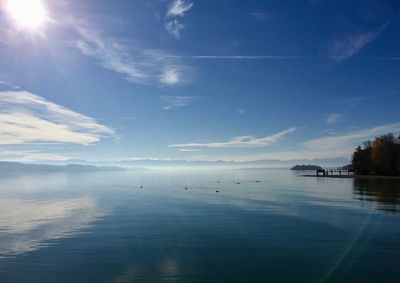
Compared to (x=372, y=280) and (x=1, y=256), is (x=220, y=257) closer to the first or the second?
(x=372, y=280)

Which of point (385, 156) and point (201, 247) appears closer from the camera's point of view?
point (201, 247)

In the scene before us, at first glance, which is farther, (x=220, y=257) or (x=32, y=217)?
(x=32, y=217)

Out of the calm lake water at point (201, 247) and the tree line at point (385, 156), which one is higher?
the tree line at point (385, 156)

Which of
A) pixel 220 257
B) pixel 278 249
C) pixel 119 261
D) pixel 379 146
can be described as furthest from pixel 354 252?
pixel 379 146

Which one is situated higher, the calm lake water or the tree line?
the tree line

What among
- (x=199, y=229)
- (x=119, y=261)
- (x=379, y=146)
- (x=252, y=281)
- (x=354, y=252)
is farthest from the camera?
(x=379, y=146)

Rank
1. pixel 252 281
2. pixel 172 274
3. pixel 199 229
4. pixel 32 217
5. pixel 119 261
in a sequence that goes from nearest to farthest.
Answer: pixel 252 281, pixel 172 274, pixel 119 261, pixel 199 229, pixel 32 217

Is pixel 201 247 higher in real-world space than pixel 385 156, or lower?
lower

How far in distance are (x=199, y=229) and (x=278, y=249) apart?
13224 mm

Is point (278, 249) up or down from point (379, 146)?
down

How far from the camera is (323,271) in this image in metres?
27.5

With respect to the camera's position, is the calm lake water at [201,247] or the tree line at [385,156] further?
the tree line at [385,156]

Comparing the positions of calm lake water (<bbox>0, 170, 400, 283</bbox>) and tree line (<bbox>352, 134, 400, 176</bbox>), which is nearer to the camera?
calm lake water (<bbox>0, 170, 400, 283</bbox>)

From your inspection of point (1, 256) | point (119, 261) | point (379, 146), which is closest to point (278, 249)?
point (119, 261)
